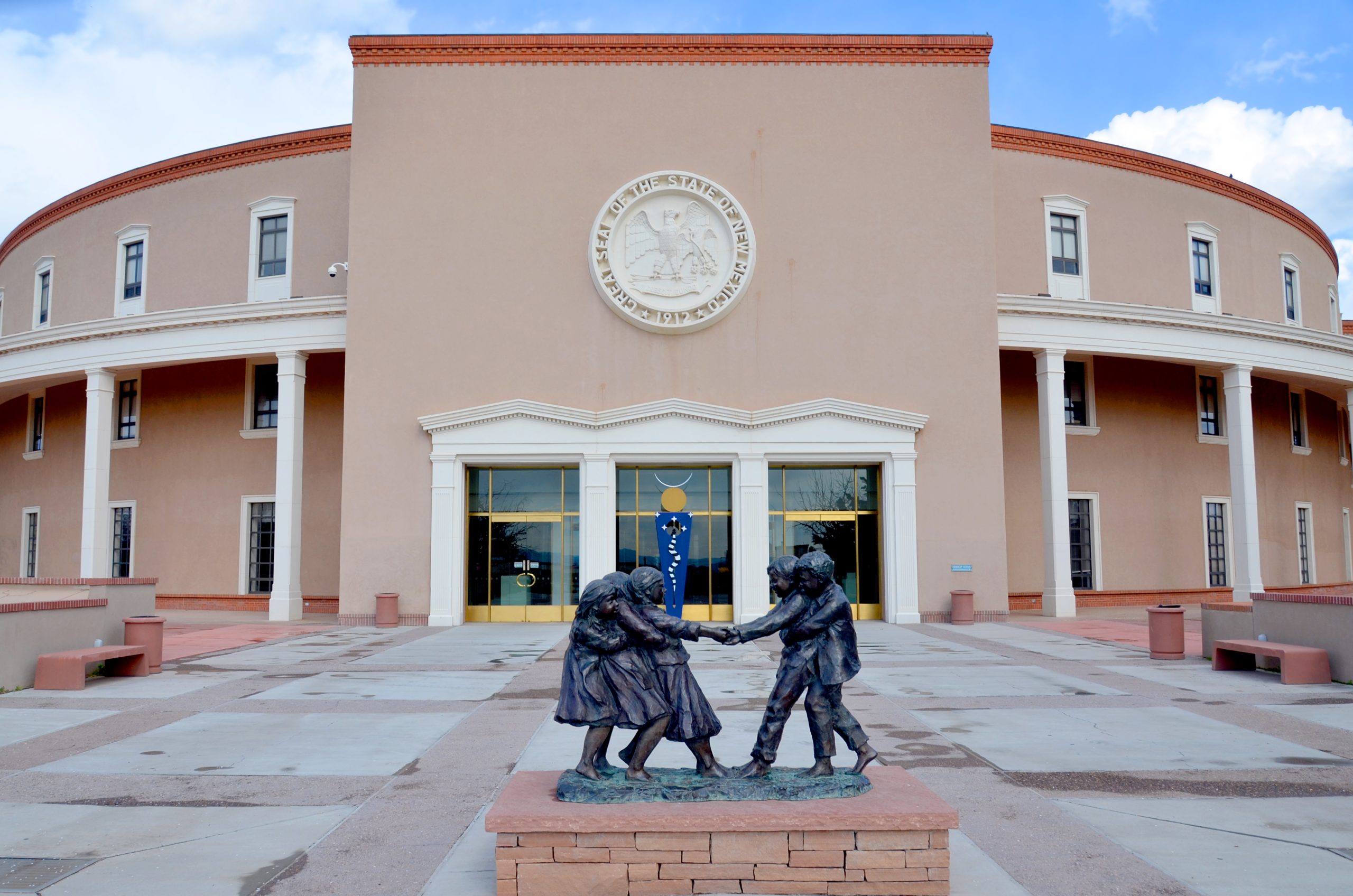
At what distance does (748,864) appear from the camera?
5418 mm

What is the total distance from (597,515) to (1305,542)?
23392 mm

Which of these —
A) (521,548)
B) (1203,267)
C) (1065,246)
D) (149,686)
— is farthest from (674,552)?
(1203,267)

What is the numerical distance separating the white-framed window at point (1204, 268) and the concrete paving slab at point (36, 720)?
1173 inches

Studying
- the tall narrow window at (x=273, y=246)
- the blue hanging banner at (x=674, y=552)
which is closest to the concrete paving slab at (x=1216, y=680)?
the blue hanging banner at (x=674, y=552)

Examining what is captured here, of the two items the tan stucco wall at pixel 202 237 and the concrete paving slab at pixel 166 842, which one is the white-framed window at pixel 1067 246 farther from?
the concrete paving slab at pixel 166 842

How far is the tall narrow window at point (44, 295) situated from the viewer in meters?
34.1

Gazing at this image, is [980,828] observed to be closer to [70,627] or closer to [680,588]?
[70,627]

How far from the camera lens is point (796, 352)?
942 inches

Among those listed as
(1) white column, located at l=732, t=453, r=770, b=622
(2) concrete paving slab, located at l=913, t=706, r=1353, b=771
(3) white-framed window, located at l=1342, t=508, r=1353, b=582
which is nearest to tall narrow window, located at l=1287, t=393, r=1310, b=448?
(3) white-framed window, located at l=1342, t=508, r=1353, b=582

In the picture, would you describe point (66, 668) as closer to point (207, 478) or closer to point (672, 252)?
point (672, 252)

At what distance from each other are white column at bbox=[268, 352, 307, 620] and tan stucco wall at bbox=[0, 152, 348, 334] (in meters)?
3.84

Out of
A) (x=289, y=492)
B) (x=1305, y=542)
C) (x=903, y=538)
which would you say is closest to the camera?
(x=903, y=538)

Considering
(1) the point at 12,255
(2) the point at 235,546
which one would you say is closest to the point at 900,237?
(2) the point at 235,546

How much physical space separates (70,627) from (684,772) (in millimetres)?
11958
